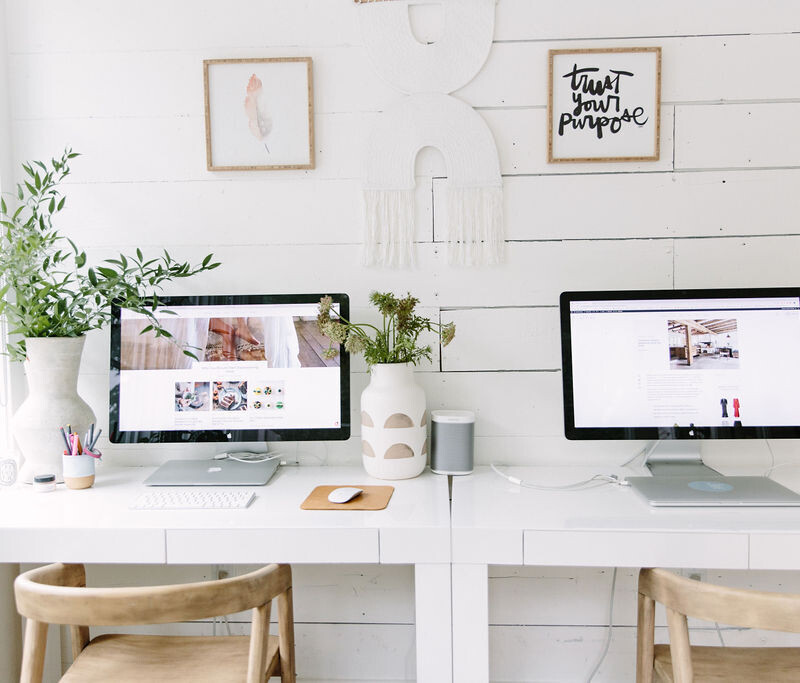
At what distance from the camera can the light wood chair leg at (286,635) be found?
4.45 ft

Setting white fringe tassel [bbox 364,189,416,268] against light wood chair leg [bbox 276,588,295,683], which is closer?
light wood chair leg [bbox 276,588,295,683]

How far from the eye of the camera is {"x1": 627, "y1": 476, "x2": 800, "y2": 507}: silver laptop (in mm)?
1408

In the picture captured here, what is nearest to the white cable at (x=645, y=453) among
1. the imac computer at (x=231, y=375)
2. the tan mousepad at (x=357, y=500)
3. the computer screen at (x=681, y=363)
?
the computer screen at (x=681, y=363)

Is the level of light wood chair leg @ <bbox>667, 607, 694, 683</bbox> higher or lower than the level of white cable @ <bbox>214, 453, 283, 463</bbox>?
lower

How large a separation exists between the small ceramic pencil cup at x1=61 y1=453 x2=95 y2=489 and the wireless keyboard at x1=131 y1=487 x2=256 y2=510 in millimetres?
173

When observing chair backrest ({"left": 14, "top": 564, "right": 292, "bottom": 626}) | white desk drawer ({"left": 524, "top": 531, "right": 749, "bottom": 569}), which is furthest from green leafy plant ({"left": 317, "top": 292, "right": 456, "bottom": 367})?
→ chair backrest ({"left": 14, "top": 564, "right": 292, "bottom": 626})

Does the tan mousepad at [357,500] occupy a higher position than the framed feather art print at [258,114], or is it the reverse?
the framed feather art print at [258,114]

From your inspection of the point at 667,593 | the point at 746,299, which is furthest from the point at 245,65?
the point at 667,593

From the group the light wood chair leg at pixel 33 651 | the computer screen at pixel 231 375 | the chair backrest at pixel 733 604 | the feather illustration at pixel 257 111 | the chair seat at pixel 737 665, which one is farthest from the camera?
the feather illustration at pixel 257 111

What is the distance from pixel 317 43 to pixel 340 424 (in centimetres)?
101

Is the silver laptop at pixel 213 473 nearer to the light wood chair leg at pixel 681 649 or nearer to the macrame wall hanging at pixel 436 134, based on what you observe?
the macrame wall hanging at pixel 436 134

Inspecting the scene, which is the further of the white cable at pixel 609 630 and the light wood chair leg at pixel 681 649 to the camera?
the white cable at pixel 609 630

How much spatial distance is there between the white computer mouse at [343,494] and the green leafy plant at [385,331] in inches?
12.5

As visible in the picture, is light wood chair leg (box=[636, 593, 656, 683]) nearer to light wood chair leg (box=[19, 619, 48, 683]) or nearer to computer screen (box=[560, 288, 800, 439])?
computer screen (box=[560, 288, 800, 439])
